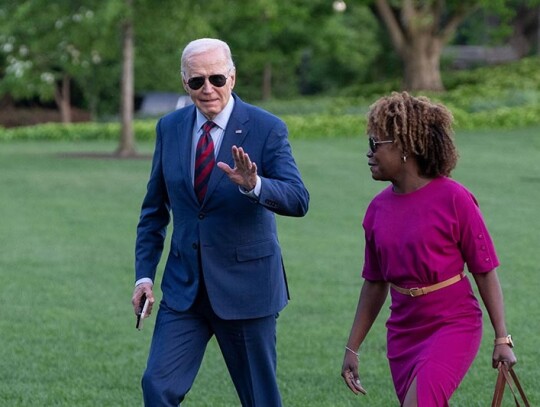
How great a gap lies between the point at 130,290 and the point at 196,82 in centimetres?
674

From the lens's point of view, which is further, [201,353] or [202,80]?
[201,353]

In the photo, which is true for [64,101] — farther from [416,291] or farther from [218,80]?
[416,291]

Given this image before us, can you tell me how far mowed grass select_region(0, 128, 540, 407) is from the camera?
822cm

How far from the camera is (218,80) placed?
5.38 meters

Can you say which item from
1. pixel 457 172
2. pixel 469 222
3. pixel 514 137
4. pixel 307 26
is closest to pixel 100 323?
pixel 469 222

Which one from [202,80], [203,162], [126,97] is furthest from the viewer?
[126,97]

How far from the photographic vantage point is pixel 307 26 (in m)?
48.3

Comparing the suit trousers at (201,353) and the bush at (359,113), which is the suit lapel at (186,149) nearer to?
the suit trousers at (201,353)

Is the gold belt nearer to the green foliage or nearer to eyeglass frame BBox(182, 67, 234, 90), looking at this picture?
eyeglass frame BBox(182, 67, 234, 90)

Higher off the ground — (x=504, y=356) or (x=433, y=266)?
(x=433, y=266)

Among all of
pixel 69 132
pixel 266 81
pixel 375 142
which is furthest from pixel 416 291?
pixel 266 81

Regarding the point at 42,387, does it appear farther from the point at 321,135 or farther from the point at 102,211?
the point at 321,135

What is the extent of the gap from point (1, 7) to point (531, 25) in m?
44.7

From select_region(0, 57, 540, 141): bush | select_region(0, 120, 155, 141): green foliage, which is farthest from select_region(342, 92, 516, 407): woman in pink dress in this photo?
select_region(0, 120, 155, 141): green foliage
